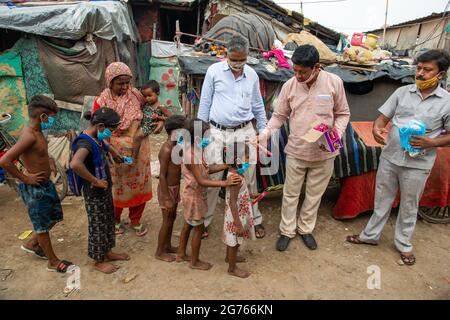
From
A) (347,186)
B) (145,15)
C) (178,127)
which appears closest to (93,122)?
(178,127)

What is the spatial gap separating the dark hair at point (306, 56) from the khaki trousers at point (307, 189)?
3.27 ft

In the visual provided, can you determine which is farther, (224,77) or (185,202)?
(224,77)

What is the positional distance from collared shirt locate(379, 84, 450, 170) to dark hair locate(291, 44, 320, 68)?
970mm

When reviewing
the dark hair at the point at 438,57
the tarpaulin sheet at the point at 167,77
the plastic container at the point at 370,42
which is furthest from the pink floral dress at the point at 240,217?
the tarpaulin sheet at the point at 167,77

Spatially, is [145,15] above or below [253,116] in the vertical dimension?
above

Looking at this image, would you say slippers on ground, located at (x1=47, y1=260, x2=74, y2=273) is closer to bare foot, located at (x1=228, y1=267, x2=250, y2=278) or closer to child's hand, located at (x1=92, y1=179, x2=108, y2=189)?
child's hand, located at (x1=92, y1=179, x2=108, y2=189)


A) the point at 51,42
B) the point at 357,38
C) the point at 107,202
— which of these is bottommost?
the point at 107,202

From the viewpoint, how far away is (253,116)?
3408 millimetres

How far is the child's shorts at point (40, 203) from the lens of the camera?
2.73m

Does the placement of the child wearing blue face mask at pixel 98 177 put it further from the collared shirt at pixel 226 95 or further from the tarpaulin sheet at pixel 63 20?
the tarpaulin sheet at pixel 63 20

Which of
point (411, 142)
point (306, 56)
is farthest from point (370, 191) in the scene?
point (306, 56)

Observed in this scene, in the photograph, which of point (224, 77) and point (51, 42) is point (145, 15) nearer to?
point (51, 42)

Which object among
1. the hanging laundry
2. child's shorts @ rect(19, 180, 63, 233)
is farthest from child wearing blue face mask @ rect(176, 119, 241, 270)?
the hanging laundry
